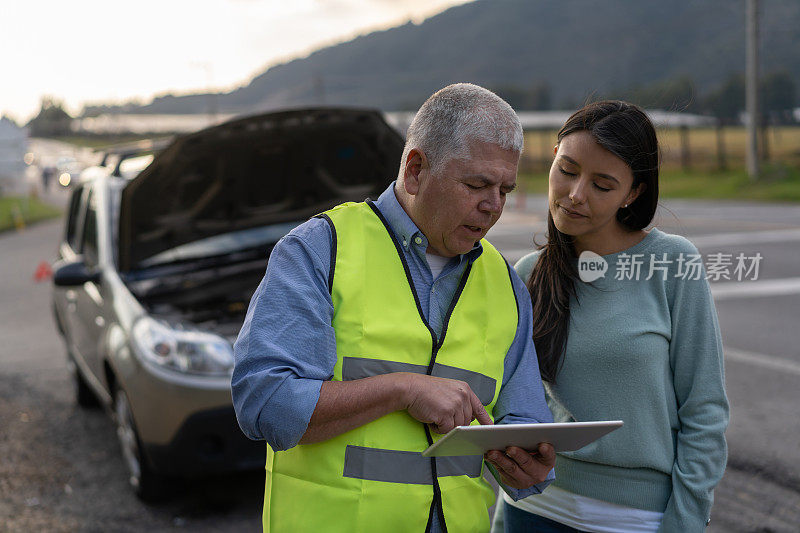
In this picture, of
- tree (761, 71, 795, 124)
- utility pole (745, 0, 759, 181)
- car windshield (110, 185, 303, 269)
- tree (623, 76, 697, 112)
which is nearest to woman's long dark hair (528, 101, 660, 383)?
tree (623, 76, 697, 112)

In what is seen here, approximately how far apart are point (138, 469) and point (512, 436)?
10.6ft

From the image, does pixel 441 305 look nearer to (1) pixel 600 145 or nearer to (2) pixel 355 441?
(2) pixel 355 441

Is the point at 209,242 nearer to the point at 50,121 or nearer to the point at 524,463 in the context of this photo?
the point at 524,463

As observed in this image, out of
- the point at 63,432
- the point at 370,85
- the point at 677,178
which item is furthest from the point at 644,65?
the point at 63,432

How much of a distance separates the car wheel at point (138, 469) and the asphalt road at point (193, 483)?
7cm


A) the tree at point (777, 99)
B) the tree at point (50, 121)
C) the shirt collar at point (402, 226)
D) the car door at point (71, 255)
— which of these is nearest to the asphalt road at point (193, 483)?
the car door at point (71, 255)

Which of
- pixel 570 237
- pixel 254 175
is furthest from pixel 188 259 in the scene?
pixel 570 237

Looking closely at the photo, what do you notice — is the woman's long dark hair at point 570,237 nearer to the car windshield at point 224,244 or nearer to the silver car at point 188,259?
the silver car at point 188,259

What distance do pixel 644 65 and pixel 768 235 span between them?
14662cm

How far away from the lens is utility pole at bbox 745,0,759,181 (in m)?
23.3

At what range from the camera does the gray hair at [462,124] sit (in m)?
1.73

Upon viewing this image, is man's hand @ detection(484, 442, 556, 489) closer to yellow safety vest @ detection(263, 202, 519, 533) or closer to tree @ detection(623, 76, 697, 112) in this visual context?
yellow safety vest @ detection(263, 202, 519, 533)

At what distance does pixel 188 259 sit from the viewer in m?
5.25

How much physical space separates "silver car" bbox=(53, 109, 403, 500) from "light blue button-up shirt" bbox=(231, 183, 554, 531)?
235 centimetres
